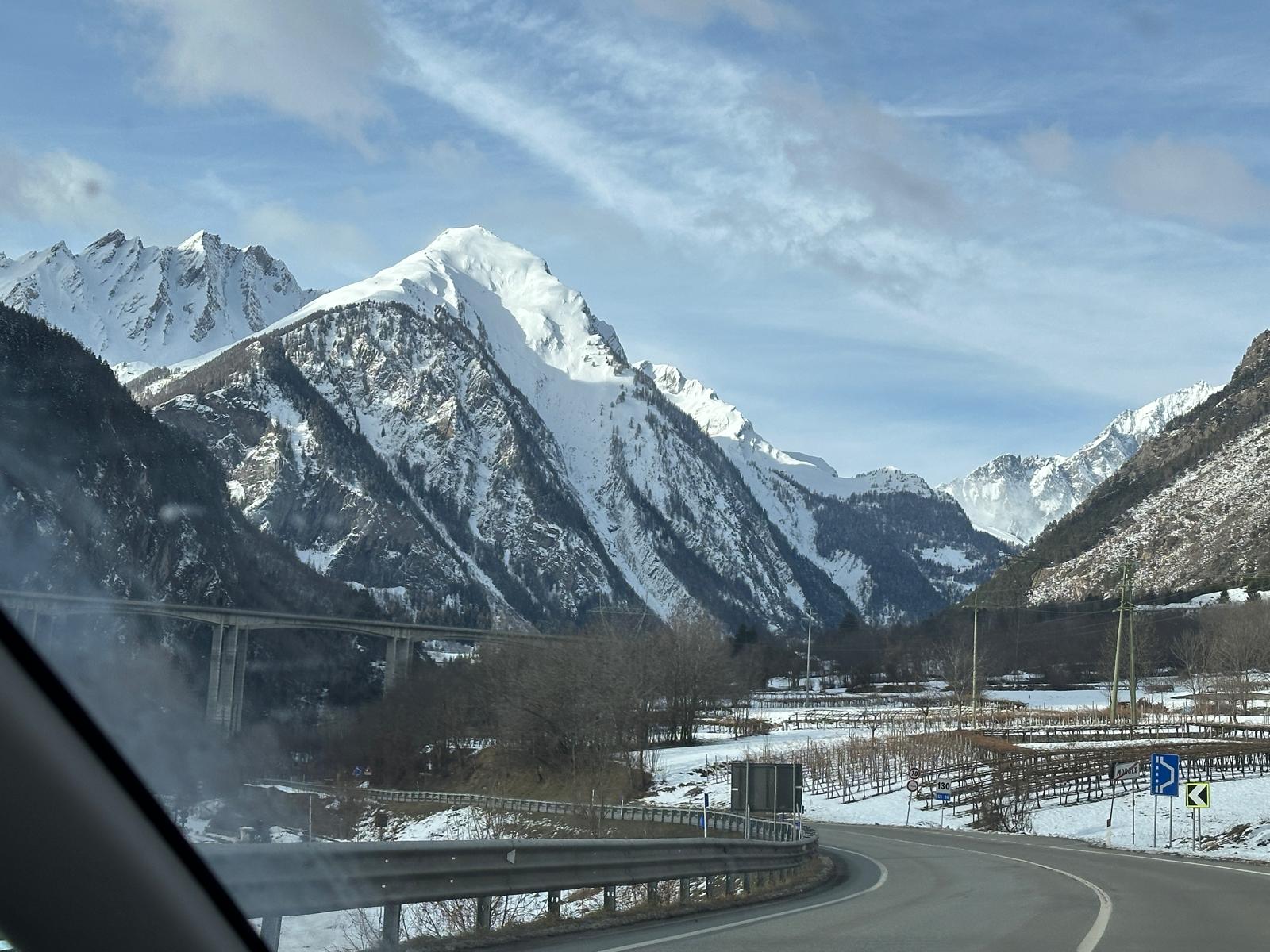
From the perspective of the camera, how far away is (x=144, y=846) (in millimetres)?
3531

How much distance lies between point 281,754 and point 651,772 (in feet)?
201

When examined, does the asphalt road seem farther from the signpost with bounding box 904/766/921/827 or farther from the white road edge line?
the signpost with bounding box 904/766/921/827

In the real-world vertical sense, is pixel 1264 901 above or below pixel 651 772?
above

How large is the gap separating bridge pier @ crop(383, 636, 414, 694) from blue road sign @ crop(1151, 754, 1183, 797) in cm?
1893

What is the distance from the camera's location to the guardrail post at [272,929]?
5.51m

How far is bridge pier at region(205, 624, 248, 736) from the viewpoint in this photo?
18.0ft

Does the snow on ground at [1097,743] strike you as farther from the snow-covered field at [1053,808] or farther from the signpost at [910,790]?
the signpost at [910,790]

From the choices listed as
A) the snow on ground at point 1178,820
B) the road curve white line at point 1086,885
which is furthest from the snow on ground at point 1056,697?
the road curve white line at point 1086,885

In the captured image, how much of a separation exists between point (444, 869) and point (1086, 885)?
15245 millimetres

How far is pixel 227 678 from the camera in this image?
6855 mm

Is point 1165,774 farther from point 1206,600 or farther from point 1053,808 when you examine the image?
point 1206,600

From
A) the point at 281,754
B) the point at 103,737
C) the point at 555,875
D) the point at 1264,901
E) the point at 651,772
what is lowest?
the point at 651,772

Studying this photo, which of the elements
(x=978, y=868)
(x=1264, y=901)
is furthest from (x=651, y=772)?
(x=1264, y=901)

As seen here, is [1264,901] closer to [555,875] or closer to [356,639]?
[555,875]
